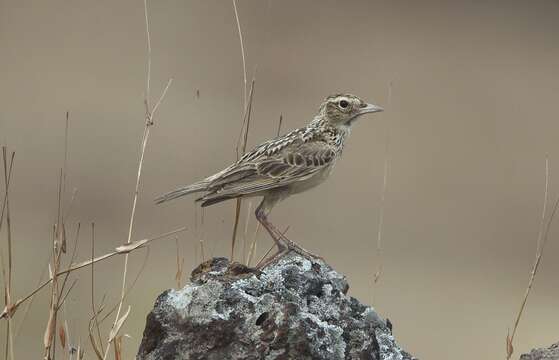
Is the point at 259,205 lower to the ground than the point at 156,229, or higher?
higher

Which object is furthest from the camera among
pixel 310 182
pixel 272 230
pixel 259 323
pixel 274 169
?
pixel 310 182

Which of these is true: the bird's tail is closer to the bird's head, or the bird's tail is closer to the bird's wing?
the bird's wing

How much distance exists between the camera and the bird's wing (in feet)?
22.3

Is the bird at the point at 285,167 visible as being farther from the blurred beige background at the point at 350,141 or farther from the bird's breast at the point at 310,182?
the blurred beige background at the point at 350,141

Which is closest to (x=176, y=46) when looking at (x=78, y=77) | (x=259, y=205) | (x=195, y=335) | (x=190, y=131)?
(x=78, y=77)

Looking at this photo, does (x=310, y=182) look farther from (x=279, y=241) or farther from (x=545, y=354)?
(x=545, y=354)

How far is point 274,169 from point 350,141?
11.5 meters

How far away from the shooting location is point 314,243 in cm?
1647

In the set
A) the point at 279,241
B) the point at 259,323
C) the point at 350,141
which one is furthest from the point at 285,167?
the point at 350,141

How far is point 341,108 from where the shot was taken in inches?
298

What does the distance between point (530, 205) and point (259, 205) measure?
11672 mm

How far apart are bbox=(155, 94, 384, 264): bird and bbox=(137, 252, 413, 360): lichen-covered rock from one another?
1097 millimetres

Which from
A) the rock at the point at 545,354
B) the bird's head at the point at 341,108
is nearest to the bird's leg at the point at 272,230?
the bird's head at the point at 341,108

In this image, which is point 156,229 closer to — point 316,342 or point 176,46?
point 176,46
